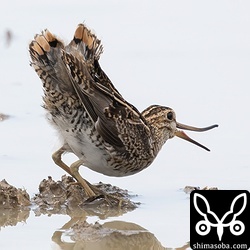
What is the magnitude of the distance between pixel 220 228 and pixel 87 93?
184 cm

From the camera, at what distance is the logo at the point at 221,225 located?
973cm

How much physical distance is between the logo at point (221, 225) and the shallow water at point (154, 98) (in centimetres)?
13

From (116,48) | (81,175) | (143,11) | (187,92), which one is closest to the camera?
(81,175)

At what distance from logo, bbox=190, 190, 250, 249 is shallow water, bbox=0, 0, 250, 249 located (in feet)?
0.43

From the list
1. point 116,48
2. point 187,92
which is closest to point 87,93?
point 187,92

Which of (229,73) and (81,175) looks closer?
(81,175)

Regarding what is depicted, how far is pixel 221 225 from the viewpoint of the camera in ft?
32.1

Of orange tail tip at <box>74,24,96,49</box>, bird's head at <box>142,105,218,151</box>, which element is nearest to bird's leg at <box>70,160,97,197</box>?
bird's head at <box>142,105,218,151</box>

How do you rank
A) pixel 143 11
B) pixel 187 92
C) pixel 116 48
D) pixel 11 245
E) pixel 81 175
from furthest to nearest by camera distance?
pixel 143 11 < pixel 116 48 < pixel 187 92 < pixel 81 175 < pixel 11 245

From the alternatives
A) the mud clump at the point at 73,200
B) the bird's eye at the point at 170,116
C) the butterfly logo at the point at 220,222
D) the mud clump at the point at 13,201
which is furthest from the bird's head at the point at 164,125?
the butterfly logo at the point at 220,222

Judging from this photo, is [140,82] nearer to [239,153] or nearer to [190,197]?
[239,153]

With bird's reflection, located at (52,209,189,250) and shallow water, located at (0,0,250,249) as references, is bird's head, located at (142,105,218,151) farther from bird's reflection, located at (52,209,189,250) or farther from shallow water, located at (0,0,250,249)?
bird's reflection, located at (52,209,189,250)

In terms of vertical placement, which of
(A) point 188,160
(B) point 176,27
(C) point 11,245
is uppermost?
(B) point 176,27

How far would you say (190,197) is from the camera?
10695mm
